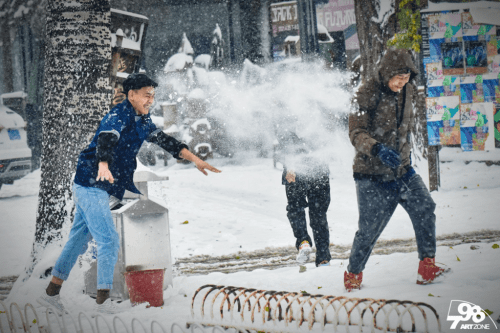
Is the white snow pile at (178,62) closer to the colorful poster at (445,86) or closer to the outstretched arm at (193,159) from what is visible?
the colorful poster at (445,86)

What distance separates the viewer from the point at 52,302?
381 centimetres

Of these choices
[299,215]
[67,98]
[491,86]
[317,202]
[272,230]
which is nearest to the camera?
[67,98]

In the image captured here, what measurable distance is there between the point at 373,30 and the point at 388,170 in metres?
4.30

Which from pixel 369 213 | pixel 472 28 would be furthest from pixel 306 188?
pixel 472 28

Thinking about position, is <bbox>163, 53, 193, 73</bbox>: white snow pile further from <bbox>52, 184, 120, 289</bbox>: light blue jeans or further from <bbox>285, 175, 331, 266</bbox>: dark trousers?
<bbox>52, 184, 120, 289</bbox>: light blue jeans

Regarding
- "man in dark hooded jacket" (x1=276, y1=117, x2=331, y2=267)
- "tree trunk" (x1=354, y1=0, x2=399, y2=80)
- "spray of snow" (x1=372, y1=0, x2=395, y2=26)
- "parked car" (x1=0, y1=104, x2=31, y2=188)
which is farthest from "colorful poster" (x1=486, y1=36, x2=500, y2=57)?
"parked car" (x1=0, y1=104, x2=31, y2=188)

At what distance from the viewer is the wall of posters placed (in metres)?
7.09

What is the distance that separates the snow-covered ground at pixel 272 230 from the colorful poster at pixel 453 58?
1471mm

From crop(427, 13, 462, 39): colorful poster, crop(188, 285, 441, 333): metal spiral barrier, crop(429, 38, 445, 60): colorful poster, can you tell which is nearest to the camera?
crop(188, 285, 441, 333): metal spiral barrier

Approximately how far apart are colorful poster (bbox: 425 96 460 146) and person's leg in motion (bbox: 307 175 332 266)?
11.5 feet

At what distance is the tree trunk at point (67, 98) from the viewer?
4664 millimetres

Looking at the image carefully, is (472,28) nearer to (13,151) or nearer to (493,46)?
(493,46)

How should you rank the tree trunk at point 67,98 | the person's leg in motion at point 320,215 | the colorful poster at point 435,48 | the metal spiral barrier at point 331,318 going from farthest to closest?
the colorful poster at point 435,48 < the person's leg in motion at point 320,215 < the tree trunk at point 67,98 < the metal spiral barrier at point 331,318

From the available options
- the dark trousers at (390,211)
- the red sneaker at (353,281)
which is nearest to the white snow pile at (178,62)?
the dark trousers at (390,211)
